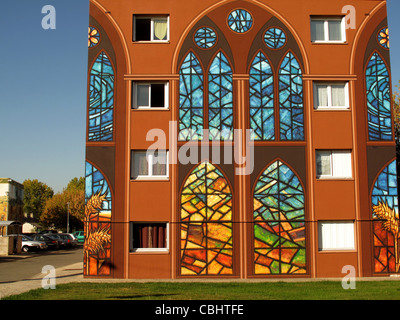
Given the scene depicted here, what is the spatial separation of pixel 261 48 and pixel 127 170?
6.87 metres

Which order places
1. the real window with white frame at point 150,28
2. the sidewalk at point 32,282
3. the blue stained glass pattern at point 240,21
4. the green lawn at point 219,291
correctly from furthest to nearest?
1. the real window with white frame at point 150,28
2. the blue stained glass pattern at point 240,21
3. the sidewalk at point 32,282
4. the green lawn at point 219,291

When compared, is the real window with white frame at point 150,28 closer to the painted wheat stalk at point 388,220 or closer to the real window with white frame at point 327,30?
the real window with white frame at point 327,30

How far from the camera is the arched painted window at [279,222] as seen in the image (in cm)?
1662

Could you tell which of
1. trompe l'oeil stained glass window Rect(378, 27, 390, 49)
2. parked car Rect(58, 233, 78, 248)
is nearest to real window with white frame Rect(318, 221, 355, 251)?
trompe l'oeil stained glass window Rect(378, 27, 390, 49)

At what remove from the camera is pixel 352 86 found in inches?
691

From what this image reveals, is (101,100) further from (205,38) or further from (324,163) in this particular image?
(324,163)

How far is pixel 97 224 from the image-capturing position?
659 inches

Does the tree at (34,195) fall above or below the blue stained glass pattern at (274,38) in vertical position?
below

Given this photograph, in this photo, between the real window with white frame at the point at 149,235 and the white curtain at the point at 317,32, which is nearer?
the real window with white frame at the point at 149,235

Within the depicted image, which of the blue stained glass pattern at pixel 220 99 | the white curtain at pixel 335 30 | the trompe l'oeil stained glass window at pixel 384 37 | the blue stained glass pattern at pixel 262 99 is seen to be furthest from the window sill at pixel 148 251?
the trompe l'oeil stained glass window at pixel 384 37

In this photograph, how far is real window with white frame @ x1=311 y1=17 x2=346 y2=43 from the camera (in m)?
18.0

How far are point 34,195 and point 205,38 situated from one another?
3525 inches

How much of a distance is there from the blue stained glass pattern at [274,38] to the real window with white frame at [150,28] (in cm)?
384
